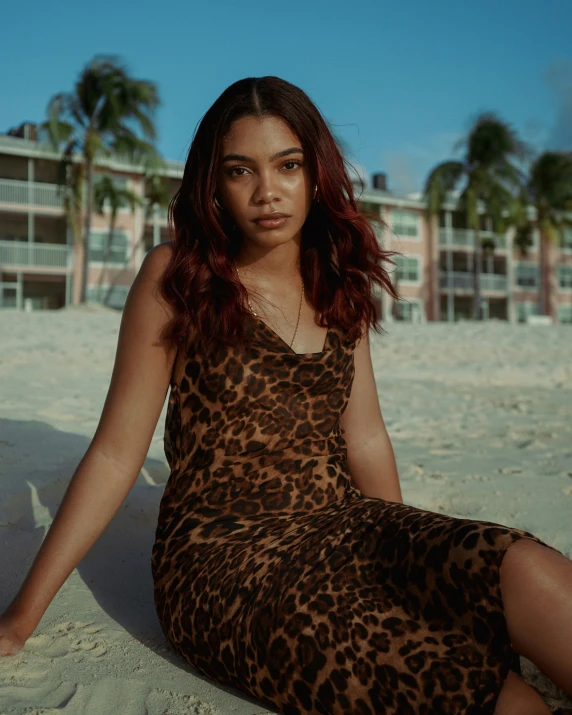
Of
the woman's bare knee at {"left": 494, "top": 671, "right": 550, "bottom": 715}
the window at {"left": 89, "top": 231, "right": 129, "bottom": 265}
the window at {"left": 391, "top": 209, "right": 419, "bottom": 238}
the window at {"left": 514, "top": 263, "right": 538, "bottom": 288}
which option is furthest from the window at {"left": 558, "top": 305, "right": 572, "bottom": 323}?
the woman's bare knee at {"left": 494, "top": 671, "right": 550, "bottom": 715}

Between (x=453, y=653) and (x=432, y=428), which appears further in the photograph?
(x=432, y=428)

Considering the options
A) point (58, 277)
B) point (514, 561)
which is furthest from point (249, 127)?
point (58, 277)

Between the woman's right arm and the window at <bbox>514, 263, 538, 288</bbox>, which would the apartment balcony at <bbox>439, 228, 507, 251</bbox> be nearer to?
the window at <bbox>514, 263, 538, 288</bbox>

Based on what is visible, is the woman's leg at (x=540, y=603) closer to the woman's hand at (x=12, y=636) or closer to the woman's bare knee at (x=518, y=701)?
the woman's bare knee at (x=518, y=701)

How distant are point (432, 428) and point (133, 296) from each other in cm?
425

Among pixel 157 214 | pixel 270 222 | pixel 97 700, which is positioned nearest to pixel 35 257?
pixel 157 214

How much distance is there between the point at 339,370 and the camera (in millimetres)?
2266

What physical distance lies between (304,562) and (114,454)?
2.06 ft

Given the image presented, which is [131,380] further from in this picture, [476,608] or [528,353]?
[528,353]

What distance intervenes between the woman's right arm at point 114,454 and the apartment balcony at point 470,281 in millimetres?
37437

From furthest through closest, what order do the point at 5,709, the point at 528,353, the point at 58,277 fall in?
the point at 58,277
the point at 528,353
the point at 5,709

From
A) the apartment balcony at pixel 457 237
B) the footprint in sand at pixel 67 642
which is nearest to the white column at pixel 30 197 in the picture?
the apartment balcony at pixel 457 237

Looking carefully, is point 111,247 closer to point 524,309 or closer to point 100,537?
point 524,309

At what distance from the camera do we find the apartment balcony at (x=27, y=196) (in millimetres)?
28222
